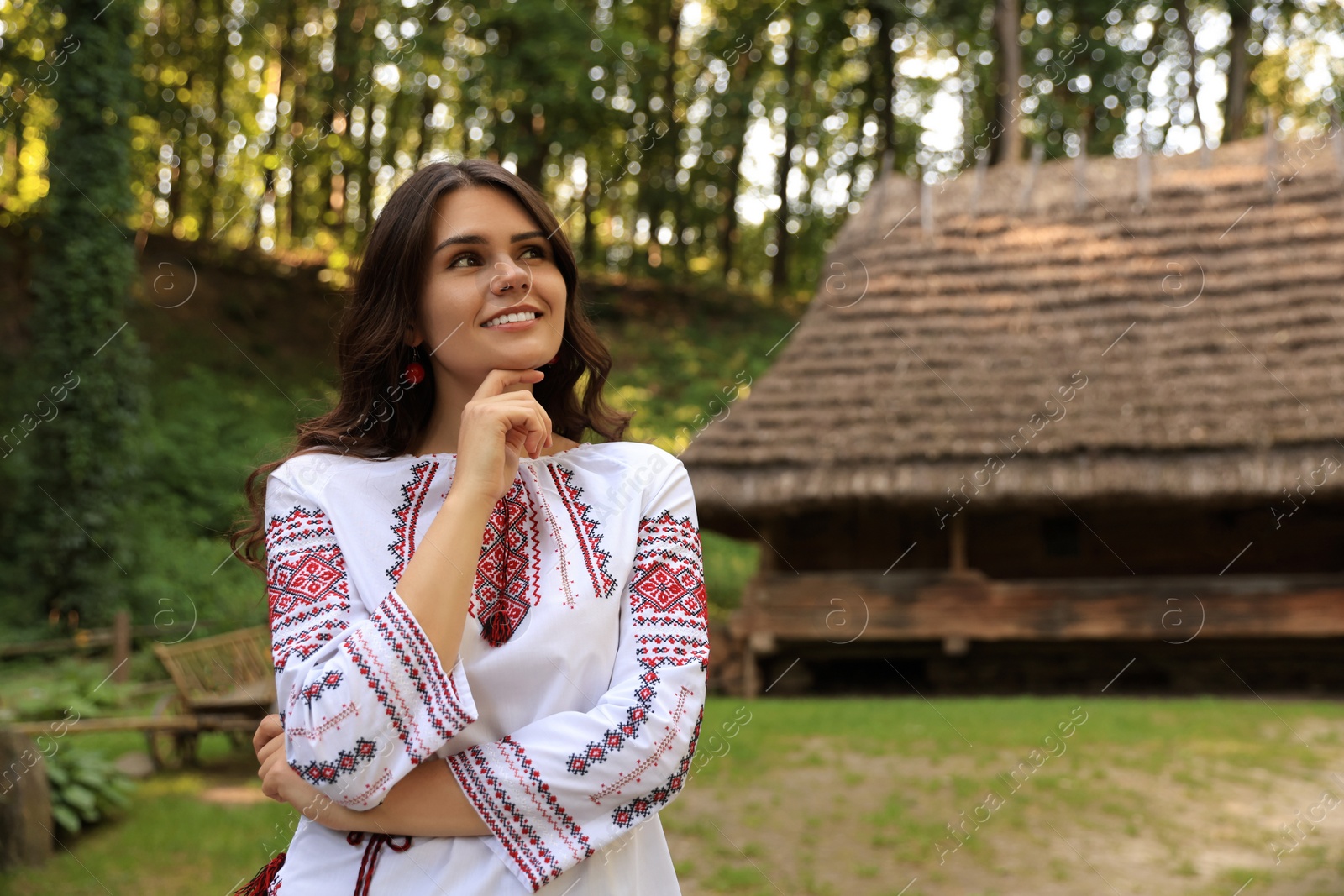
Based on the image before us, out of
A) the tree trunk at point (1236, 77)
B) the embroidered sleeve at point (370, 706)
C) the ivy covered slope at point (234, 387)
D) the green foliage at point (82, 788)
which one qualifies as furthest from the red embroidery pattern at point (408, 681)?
the tree trunk at point (1236, 77)

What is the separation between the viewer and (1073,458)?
9336 mm

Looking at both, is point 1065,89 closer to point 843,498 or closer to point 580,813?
point 843,498

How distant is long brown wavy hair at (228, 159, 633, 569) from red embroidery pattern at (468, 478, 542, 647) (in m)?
0.23

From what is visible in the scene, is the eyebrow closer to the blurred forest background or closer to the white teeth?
the white teeth

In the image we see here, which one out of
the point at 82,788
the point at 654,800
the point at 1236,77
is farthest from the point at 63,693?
the point at 1236,77

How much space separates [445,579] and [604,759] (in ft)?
1.07

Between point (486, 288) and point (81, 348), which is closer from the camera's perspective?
point (486, 288)

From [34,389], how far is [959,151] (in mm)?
19506

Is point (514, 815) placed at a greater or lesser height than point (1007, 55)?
lesser

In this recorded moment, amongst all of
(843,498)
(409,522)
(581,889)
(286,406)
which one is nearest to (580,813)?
(581,889)

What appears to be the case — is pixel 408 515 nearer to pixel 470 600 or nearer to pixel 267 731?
pixel 470 600

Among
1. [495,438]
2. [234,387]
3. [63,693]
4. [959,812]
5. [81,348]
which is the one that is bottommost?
[63,693]

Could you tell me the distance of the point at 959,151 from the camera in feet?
84.9

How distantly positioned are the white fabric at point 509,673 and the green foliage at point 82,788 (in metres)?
5.47
